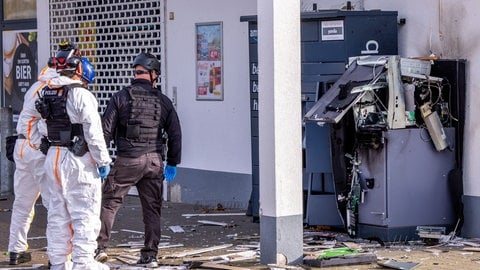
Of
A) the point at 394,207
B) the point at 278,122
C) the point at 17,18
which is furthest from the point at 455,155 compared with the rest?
the point at 17,18

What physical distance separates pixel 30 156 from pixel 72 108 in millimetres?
1178

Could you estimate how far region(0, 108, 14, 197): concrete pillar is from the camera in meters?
15.8

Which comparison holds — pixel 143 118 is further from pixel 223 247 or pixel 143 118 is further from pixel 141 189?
pixel 223 247

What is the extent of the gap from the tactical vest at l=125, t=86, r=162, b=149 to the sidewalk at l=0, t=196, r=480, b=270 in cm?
113

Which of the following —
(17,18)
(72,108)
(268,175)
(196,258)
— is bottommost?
(196,258)

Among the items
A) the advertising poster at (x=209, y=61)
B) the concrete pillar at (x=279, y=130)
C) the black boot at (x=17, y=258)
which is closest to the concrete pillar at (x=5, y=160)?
the advertising poster at (x=209, y=61)

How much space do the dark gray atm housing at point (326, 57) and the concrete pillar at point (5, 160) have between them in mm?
5753

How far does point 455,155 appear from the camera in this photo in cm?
1100

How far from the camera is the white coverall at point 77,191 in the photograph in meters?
8.88

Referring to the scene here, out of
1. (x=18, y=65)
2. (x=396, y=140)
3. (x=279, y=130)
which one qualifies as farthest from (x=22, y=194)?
(x=18, y=65)

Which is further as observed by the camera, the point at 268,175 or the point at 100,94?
the point at 100,94

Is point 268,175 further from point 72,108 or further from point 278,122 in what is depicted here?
point 72,108

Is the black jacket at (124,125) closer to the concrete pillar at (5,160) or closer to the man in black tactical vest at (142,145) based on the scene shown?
the man in black tactical vest at (142,145)

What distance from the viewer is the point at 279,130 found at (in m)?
9.55
